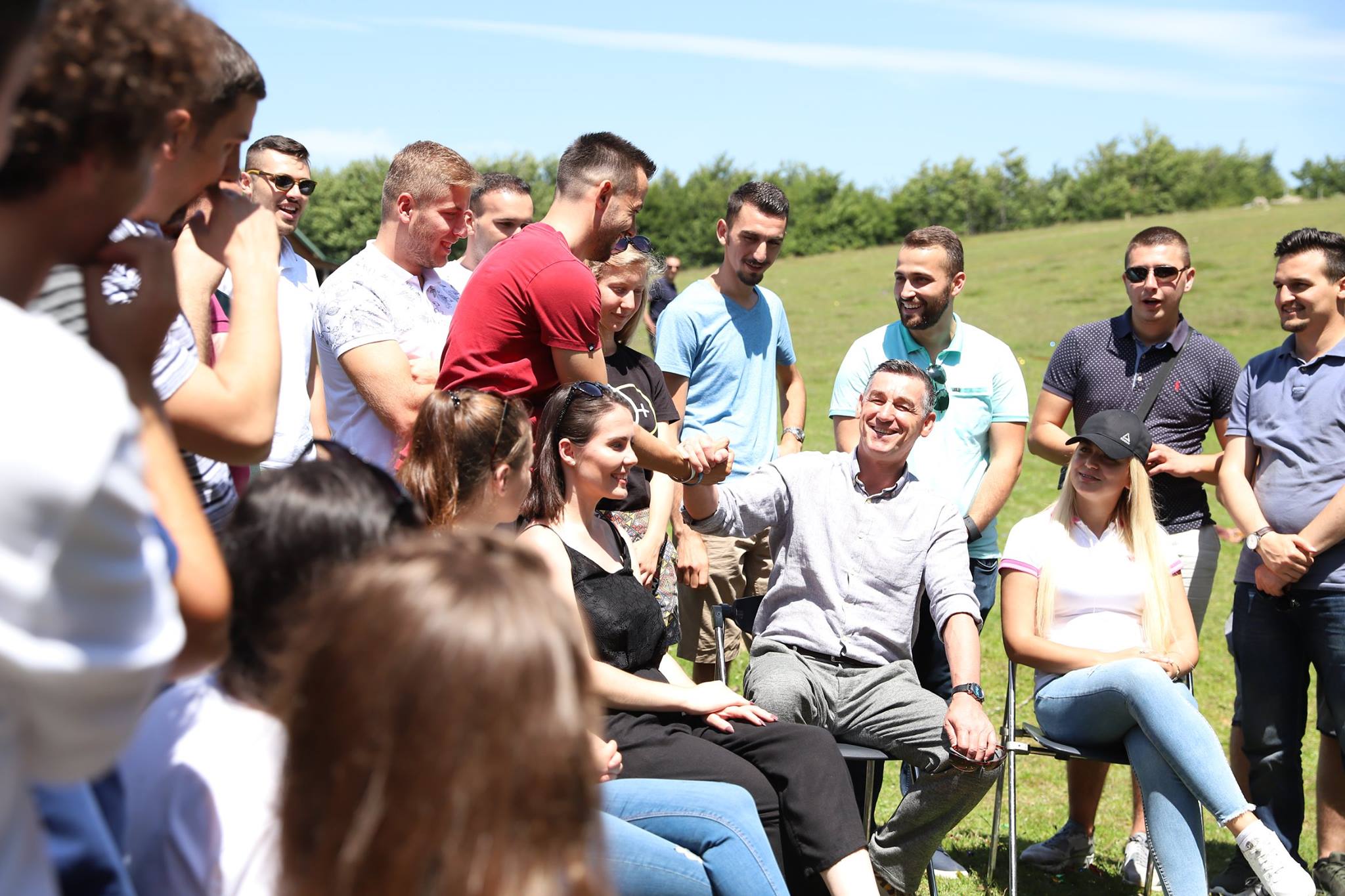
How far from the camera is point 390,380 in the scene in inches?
144

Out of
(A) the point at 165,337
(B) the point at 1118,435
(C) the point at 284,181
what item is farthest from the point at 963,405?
(A) the point at 165,337

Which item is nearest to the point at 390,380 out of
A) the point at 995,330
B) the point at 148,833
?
the point at 148,833

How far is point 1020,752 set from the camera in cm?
435

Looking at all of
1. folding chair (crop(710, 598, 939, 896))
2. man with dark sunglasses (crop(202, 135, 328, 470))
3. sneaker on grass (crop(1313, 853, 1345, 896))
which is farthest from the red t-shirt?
sneaker on grass (crop(1313, 853, 1345, 896))

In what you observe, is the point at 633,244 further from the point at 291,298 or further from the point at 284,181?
the point at 284,181

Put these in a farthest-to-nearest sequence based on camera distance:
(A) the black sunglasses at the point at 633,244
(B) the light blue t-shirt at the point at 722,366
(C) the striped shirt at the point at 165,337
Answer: (B) the light blue t-shirt at the point at 722,366 < (A) the black sunglasses at the point at 633,244 < (C) the striped shirt at the point at 165,337

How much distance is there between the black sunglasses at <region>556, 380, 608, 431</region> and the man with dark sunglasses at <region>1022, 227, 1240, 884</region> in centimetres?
253

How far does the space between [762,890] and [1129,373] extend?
3257mm

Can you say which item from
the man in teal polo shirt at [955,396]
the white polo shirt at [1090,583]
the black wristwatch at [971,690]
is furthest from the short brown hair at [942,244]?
the black wristwatch at [971,690]

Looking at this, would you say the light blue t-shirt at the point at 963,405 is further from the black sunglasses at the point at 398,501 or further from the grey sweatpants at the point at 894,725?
the black sunglasses at the point at 398,501

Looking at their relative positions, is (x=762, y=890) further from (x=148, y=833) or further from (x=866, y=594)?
(x=148, y=833)

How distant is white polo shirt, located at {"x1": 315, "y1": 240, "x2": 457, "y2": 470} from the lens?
3.82 meters

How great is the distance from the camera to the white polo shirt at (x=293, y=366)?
3.96m

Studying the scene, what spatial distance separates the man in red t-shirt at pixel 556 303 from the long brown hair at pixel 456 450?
337 millimetres
